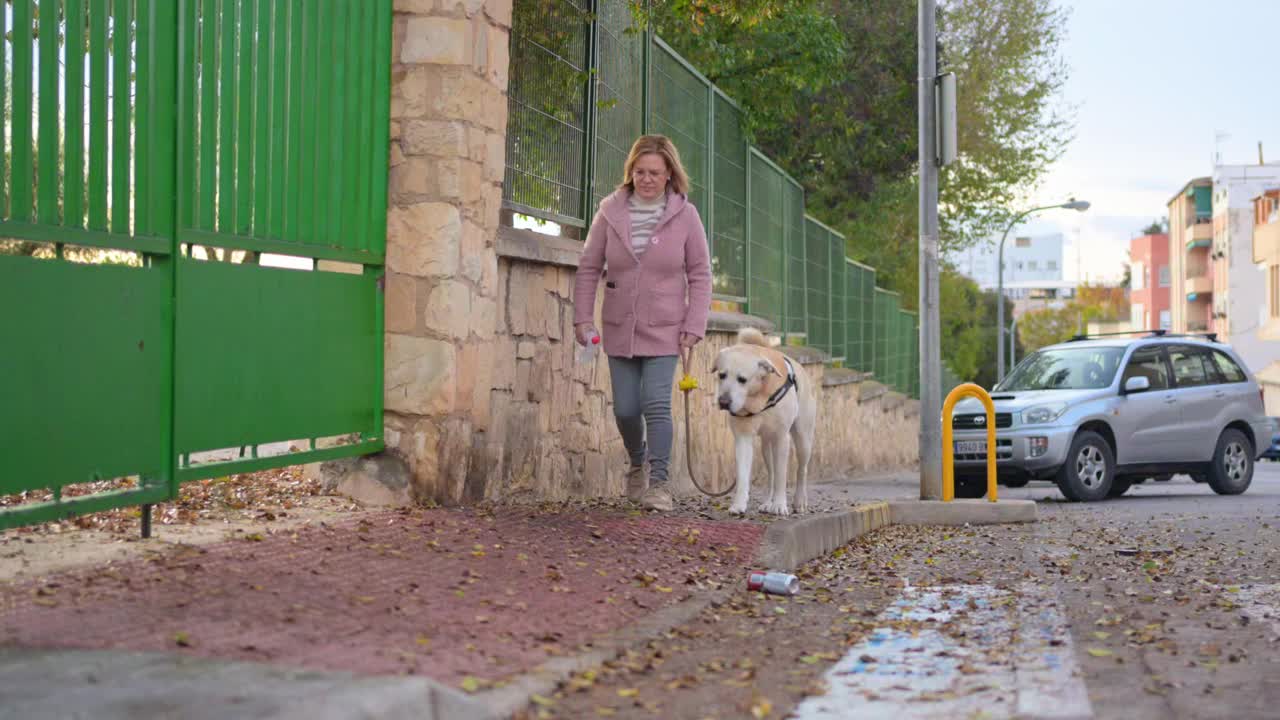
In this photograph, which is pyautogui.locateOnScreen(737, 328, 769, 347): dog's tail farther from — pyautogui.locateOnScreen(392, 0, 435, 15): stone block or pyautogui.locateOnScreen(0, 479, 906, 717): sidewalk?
pyautogui.locateOnScreen(392, 0, 435, 15): stone block

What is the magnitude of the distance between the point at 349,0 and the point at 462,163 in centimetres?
101

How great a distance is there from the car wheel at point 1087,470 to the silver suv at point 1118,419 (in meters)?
0.01

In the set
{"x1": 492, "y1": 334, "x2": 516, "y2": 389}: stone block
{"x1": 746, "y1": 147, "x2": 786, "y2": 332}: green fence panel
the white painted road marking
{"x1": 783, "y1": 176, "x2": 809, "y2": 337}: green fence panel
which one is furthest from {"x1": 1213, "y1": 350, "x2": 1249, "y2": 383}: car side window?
the white painted road marking

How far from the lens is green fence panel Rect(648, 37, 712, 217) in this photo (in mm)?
12805

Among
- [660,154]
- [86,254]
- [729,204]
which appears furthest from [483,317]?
[729,204]

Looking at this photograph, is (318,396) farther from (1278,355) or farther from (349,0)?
(1278,355)

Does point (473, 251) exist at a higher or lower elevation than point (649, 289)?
higher

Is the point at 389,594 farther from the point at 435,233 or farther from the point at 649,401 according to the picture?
the point at 649,401

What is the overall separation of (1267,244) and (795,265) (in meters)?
37.6

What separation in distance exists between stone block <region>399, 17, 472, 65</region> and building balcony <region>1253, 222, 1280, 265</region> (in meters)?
47.3

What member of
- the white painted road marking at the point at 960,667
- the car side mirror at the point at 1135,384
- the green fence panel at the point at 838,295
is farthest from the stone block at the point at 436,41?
the green fence panel at the point at 838,295

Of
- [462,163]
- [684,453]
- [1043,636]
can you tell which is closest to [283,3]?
[462,163]

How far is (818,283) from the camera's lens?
2189 centimetres

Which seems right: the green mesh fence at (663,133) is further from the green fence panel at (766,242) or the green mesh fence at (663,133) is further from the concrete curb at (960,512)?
the concrete curb at (960,512)
